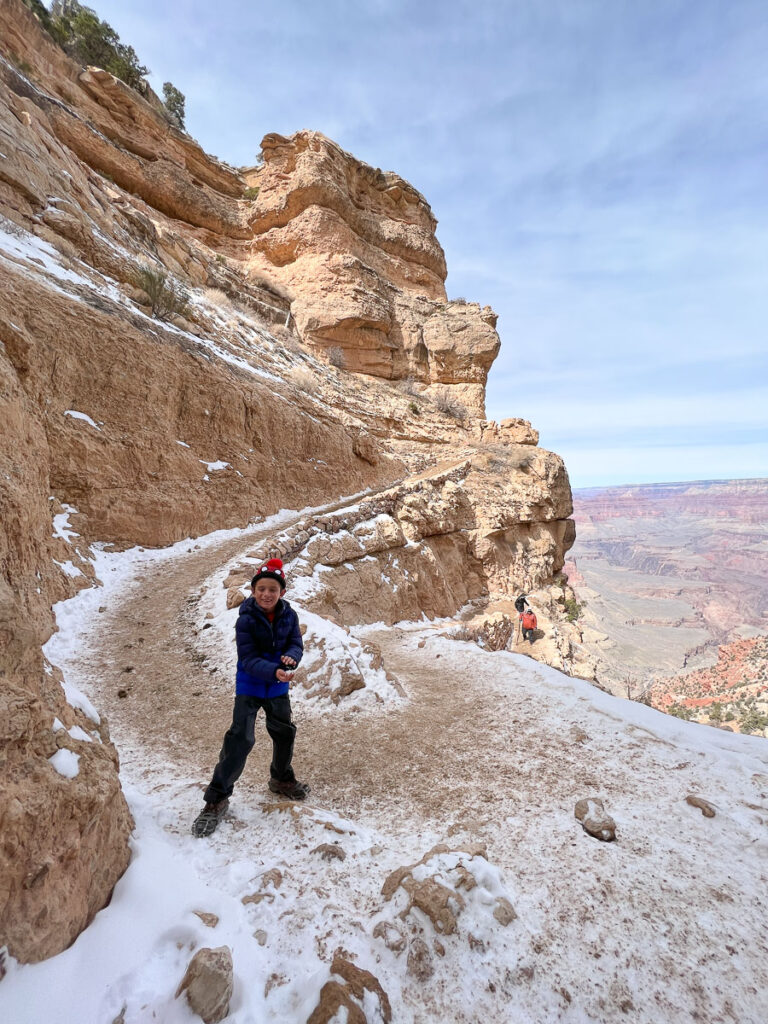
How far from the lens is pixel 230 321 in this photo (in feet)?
70.1

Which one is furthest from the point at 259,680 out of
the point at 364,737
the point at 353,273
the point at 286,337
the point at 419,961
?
the point at 353,273

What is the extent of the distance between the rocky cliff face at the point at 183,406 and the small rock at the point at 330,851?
4.54 ft

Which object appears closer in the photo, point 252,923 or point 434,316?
point 252,923

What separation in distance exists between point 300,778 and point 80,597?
19.7 ft

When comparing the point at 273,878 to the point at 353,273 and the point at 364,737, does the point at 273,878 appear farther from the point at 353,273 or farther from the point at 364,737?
the point at 353,273

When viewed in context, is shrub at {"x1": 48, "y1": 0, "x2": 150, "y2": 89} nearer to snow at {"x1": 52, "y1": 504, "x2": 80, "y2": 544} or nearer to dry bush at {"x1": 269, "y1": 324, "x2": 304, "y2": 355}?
dry bush at {"x1": 269, "y1": 324, "x2": 304, "y2": 355}

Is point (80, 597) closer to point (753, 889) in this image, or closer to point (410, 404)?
point (753, 889)

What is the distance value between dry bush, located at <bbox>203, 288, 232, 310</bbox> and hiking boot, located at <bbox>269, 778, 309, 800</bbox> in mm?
24034

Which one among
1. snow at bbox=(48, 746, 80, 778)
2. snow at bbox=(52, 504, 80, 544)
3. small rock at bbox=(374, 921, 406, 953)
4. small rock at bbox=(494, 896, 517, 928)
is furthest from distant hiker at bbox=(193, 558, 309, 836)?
snow at bbox=(52, 504, 80, 544)

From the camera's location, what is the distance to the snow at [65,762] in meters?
2.42

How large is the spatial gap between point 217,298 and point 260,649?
2527 cm

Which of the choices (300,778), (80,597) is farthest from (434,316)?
(300,778)

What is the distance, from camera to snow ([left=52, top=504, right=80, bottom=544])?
28.7ft

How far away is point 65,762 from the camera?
2.47m
